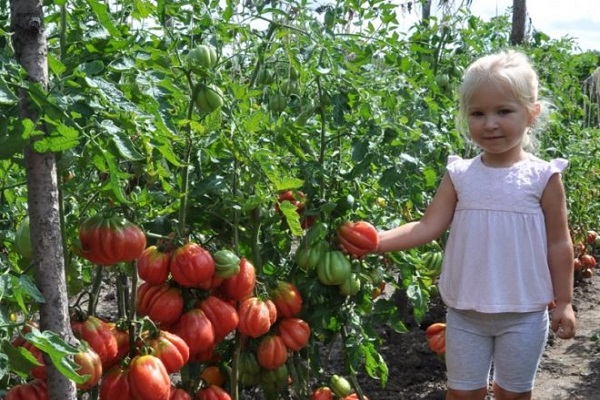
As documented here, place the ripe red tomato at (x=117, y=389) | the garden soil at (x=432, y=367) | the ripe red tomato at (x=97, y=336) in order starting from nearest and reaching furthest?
the ripe red tomato at (x=97, y=336) → the ripe red tomato at (x=117, y=389) → the garden soil at (x=432, y=367)

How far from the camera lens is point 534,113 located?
7.32 feet

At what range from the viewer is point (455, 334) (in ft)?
7.64

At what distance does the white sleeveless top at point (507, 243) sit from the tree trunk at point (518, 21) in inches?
185

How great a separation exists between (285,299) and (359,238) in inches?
11.2

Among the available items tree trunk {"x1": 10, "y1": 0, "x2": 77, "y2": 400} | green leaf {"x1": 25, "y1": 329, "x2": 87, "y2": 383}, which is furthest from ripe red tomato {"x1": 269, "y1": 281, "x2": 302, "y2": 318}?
green leaf {"x1": 25, "y1": 329, "x2": 87, "y2": 383}

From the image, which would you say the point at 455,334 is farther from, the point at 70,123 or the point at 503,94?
the point at 70,123

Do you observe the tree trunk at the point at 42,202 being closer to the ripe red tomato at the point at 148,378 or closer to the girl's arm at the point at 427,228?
the ripe red tomato at the point at 148,378

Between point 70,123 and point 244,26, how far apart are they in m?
1.01

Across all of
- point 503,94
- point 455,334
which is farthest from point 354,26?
point 455,334

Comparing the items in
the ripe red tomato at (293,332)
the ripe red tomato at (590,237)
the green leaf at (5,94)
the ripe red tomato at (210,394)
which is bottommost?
the ripe red tomato at (590,237)

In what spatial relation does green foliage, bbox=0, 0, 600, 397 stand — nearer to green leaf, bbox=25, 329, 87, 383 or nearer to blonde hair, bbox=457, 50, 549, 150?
green leaf, bbox=25, 329, 87, 383

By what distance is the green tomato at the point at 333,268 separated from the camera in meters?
2.32

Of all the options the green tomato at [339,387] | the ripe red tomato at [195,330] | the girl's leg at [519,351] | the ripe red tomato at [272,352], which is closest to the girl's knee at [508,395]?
the girl's leg at [519,351]

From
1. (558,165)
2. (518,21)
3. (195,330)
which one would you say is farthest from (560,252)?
(518,21)
